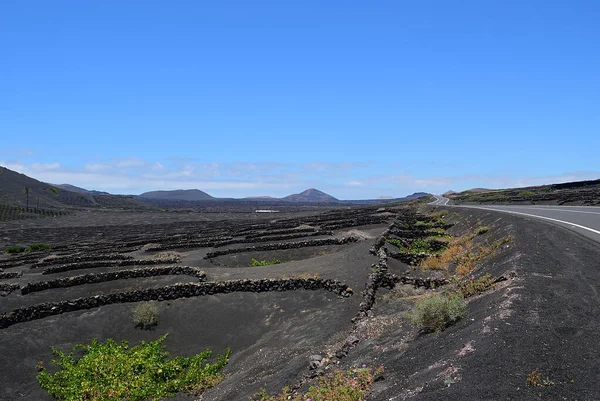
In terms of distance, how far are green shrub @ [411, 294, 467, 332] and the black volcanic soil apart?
287mm

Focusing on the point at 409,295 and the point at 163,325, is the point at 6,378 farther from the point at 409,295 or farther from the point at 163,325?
the point at 409,295

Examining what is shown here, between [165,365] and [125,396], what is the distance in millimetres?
2201

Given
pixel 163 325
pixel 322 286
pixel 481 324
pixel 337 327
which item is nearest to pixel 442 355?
pixel 481 324

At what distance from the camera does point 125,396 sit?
13969 mm

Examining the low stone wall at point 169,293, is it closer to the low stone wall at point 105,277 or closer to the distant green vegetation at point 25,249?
the low stone wall at point 105,277

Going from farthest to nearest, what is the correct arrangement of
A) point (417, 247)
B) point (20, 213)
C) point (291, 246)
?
point (20, 213)
point (291, 246)
point (417, 247)

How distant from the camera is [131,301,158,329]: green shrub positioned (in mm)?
20781

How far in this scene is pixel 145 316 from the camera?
→ 20781 mm

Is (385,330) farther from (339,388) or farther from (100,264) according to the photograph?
(100,264)

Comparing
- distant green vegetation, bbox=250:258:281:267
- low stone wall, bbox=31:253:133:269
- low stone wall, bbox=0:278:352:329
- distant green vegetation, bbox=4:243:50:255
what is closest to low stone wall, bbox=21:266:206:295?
low stone wall, bbox=0:278:352:329

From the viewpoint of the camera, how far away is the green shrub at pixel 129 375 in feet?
47.0

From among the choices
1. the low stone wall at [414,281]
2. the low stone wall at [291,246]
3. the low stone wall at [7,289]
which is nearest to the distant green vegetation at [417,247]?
the low stone wall at [291,246]

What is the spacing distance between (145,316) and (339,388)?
1496 centimetres

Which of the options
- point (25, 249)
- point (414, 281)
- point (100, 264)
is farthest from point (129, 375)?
point (25, 249)
